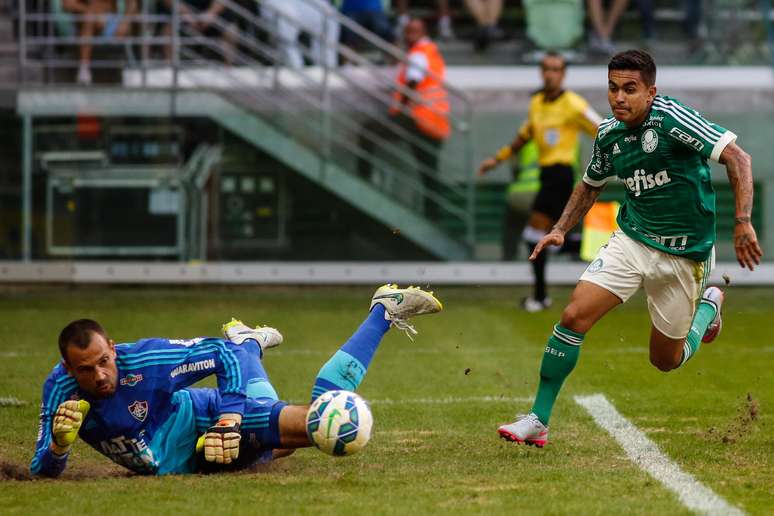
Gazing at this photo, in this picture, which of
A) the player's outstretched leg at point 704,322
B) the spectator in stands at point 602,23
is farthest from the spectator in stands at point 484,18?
the player's outstretched leg at point 704,322

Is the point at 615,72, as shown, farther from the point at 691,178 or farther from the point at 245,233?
the point at 245,233

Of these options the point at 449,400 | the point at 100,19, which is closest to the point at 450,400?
the point at 449,400

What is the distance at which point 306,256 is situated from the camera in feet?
51.9

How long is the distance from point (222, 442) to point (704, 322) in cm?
315

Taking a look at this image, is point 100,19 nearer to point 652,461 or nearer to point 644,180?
point 644,180

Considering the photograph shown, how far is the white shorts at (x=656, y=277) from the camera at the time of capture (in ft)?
22.8

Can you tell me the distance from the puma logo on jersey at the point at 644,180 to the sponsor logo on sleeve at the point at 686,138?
0.23 metres

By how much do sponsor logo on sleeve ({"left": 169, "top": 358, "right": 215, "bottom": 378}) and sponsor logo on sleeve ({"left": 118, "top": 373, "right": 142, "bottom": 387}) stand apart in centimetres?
14

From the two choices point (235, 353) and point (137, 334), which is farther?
point (137, 334)

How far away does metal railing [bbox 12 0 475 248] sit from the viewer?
51.6ft

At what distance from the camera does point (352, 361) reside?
6.34 meters

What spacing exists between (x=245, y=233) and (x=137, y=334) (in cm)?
402

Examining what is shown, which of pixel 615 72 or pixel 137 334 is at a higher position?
pixel 615 72

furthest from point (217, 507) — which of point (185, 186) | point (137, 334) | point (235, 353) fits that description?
point (185, 186)
